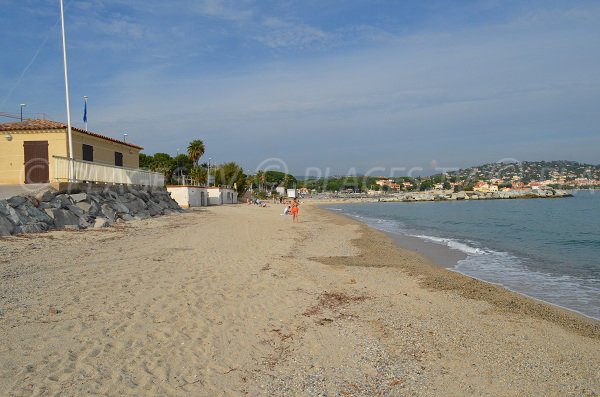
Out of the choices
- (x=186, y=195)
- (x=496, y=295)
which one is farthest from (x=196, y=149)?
(x=496, y=295)

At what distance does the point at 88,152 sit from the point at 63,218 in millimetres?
9289

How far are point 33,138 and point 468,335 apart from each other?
23293 mm

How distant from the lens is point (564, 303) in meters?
9.36

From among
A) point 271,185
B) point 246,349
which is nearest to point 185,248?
point 246,349

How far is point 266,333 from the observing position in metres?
6.16

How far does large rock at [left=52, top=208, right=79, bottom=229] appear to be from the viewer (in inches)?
618

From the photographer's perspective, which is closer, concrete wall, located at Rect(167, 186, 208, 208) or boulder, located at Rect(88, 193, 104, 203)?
boulder, located at Rect(88, 193, 104, 203)

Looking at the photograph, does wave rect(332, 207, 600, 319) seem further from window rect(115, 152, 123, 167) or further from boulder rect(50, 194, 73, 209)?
window rect(115, 152, 123, 167)

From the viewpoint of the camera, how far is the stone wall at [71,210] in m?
14.0

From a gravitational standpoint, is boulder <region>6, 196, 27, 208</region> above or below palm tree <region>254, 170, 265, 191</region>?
below

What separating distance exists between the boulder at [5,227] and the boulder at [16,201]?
1.15 metres

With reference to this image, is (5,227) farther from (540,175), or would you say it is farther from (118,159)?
(540,175)

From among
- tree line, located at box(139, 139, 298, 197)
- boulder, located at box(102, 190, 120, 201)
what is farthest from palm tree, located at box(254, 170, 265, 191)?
boulder, located at box(102, 190, 120, 201)

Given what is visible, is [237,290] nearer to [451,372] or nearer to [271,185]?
[451,372]
